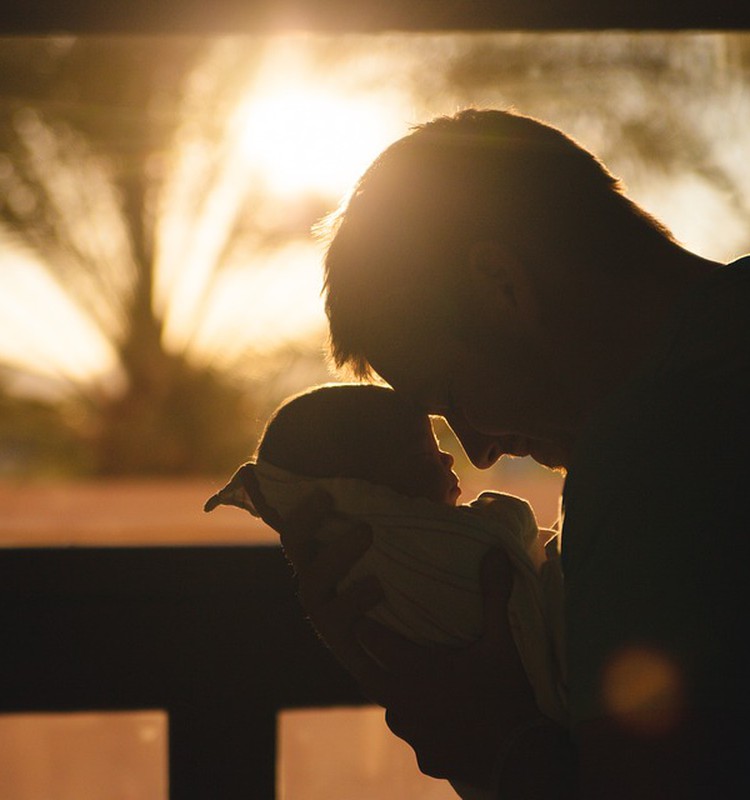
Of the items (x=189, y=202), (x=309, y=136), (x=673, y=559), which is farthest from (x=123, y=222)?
(x=673, y=559)

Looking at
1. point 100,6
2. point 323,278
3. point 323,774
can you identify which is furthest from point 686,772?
point 100,6

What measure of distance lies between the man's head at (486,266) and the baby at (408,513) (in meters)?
0.07

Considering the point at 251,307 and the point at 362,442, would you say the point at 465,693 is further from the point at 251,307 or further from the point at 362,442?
the point at 251,307

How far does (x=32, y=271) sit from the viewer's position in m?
4.76

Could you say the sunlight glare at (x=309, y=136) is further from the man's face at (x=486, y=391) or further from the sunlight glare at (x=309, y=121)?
the man's face at (x=486, y=391)

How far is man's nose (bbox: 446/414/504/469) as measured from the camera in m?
1.13

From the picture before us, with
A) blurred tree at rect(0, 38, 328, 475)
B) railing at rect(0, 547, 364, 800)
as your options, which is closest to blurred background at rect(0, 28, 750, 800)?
blurred tree at rect(0, 38, 328, 475)

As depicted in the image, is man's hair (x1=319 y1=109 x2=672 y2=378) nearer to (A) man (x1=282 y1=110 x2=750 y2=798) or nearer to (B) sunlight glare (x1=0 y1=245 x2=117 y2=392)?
(A) man (x1=282 y1=110 x2=750 y2=798)

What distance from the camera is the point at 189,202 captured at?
198 inches

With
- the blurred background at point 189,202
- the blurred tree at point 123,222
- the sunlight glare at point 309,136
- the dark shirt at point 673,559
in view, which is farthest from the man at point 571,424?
the blurred tree at point 123,222

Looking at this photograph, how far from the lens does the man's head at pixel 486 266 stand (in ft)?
3.03

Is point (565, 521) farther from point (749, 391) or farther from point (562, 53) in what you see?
point (562, 53)

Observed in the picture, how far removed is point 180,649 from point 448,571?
46cm

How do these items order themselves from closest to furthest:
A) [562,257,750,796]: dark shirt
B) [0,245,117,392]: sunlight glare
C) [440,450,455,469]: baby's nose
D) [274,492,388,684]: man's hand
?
1. [562,257,750,796]: dark shirt
2. [274,492,388,684]: man's hand
3. [440,450,455,469]: baby's nose
4. [0,245,117,392]: sunlight glare
